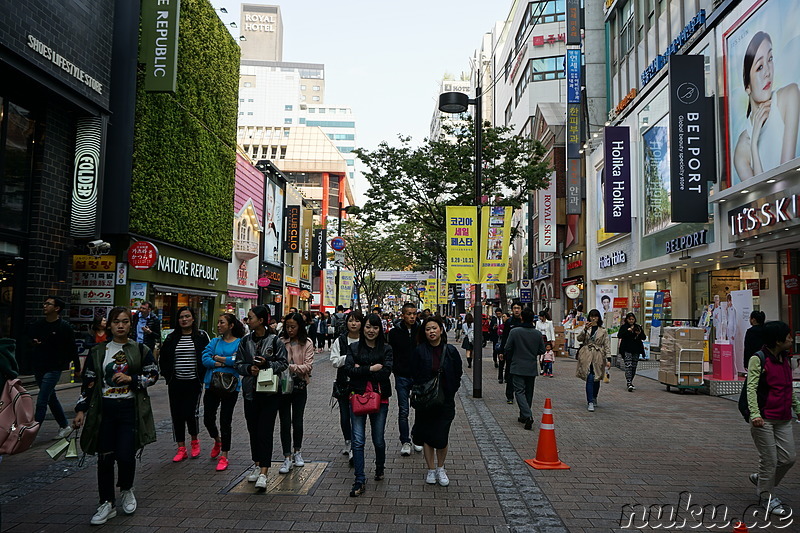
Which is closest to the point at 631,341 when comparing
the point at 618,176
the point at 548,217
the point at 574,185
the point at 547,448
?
the point at 547,448

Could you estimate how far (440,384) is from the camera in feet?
19.1

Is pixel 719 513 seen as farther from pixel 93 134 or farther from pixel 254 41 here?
pixel 254 41

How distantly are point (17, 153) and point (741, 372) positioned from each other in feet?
54.3

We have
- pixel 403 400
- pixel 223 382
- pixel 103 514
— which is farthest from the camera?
pixel 403 400

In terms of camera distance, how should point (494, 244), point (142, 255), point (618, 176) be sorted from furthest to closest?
point (618, 176) → point (142, 255) → point (494, 244)

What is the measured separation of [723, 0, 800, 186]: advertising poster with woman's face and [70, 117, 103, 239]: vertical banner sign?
15578 mm

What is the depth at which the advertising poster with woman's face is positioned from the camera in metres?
12.9

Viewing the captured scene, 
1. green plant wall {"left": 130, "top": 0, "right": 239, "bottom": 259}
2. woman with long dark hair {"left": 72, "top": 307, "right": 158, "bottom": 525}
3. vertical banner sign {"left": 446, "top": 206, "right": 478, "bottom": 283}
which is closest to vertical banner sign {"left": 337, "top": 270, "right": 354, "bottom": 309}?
green plant wall {"left": 130, "top": 0, "right": 239, "bottom": 259}

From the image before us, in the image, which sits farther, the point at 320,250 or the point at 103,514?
the point at 320,250

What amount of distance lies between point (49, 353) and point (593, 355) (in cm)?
823

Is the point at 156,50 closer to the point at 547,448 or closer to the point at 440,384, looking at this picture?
the point at 440,384

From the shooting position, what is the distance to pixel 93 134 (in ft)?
49.4

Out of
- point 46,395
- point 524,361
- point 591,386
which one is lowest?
point 591,386

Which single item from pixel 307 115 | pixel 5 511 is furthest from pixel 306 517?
pixel 307 115
